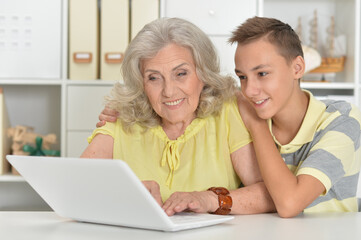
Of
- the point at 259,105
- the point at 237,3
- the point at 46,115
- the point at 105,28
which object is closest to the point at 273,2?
the point at 237,3

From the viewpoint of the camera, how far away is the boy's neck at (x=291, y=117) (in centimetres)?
142

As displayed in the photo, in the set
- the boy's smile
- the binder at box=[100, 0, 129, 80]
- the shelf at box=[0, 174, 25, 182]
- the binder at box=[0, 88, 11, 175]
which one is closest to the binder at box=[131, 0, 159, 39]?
the binder at box=[100, 0, 129, 80]

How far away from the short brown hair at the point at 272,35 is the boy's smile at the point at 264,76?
0.05ft

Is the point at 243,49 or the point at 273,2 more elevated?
the point at 273,2

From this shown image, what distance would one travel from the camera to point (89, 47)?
7.93ft

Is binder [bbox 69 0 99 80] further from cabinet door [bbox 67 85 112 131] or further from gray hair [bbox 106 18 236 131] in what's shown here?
gray hair [bbox 106 18 236 131]

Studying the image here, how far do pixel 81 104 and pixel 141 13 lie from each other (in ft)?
1.75

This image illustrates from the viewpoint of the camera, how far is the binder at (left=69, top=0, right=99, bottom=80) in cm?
241

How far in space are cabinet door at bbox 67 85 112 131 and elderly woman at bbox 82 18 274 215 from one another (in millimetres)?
919

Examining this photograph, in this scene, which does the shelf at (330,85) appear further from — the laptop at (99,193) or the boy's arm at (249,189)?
the laptop at (99,193)

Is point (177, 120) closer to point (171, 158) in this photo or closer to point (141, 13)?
point (171, 158)

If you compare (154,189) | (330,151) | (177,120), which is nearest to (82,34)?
(177,120)

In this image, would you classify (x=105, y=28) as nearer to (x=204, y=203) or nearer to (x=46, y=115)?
(x=46, y=115)

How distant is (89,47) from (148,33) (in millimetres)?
1051
